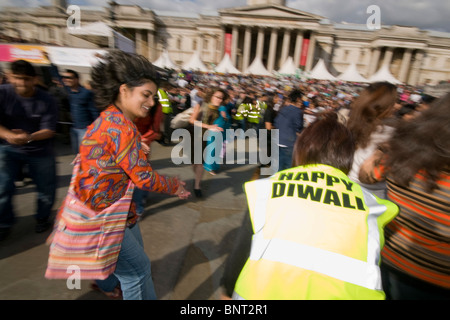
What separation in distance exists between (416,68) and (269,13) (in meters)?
31.0

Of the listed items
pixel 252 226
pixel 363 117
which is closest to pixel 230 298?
pixel 252 226

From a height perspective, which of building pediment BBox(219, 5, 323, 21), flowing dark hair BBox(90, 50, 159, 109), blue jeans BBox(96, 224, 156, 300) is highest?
building pediment BBox(219, 5, 323, 21)

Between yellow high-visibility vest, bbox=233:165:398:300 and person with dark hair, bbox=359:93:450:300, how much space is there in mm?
370

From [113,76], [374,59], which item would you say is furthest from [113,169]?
[374,59]

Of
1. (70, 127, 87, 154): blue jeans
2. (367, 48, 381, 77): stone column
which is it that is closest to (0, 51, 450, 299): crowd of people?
(70, 127, 87, 154): blue jeans

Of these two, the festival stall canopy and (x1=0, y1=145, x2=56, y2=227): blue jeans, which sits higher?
the festival stall canopy

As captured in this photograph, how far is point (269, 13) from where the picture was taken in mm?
45969

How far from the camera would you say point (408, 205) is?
48.6 inches

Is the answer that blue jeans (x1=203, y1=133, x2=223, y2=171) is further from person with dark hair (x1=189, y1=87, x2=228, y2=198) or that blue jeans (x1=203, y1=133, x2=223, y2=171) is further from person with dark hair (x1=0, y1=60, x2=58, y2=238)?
person with dark hair (x1=0, y1=60, x2=58, y2=238)

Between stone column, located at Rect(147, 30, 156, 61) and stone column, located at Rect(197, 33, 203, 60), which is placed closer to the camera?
stone column, located at Rect(197, 33, 203, 60)

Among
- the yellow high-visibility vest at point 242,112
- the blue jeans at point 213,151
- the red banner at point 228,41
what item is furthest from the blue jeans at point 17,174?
the red banner at point 228,41

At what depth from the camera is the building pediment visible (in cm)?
4541

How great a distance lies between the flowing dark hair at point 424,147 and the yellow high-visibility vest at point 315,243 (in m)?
0.37

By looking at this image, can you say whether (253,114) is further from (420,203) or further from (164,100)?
(420,203)
